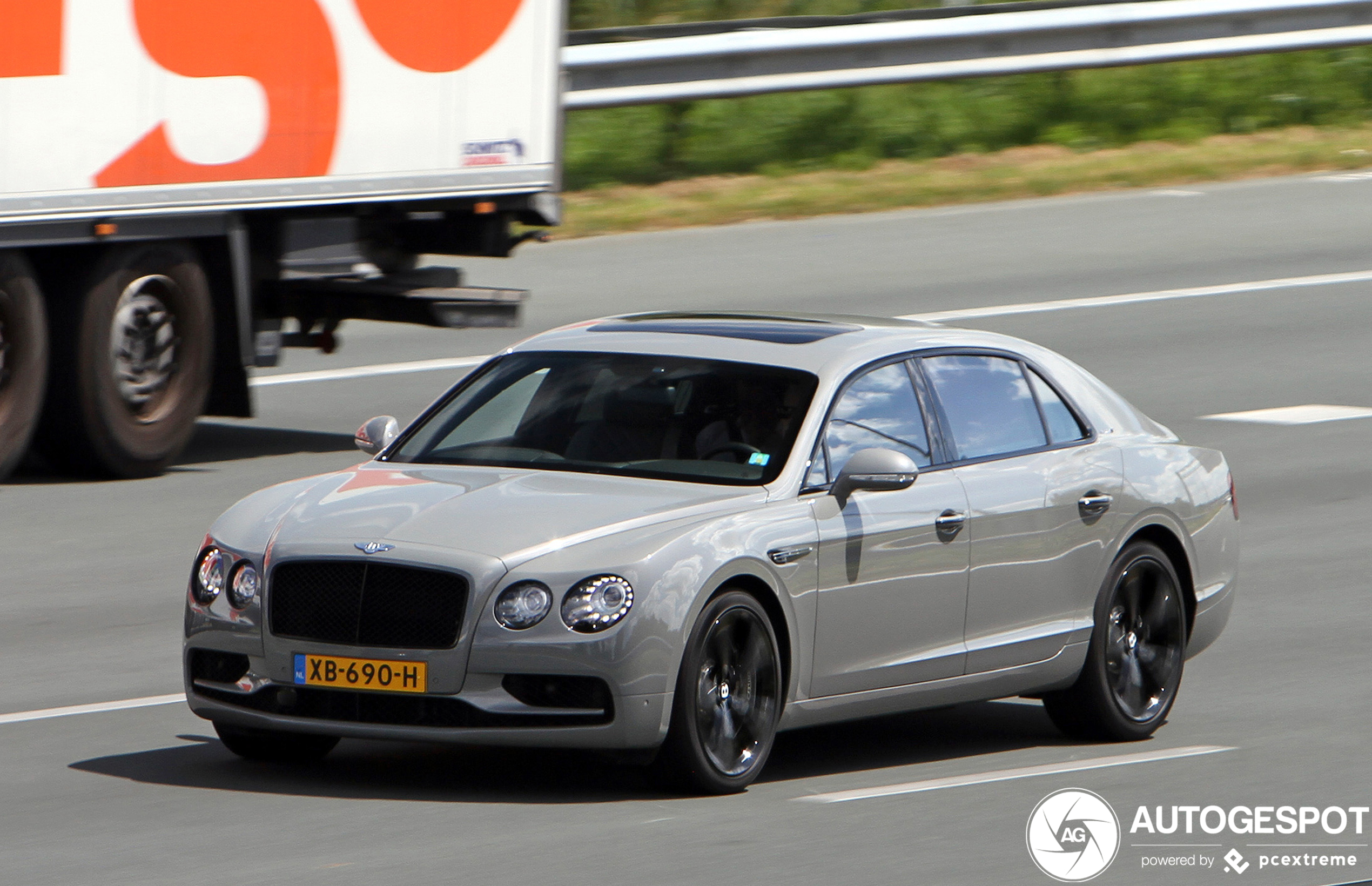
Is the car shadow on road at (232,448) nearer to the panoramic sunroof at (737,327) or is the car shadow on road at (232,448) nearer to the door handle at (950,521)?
the panoramic sunroof at (737,327)

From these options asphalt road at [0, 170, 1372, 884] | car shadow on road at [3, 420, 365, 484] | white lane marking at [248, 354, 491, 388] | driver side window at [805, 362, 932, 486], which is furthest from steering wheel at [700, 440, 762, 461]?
white lane marking at [248, 354, 491, 388]

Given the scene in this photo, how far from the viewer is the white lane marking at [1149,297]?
19.0m

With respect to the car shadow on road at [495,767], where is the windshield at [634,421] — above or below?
above

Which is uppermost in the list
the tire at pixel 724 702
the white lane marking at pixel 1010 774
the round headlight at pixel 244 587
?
the round headlight at pixel 244 587

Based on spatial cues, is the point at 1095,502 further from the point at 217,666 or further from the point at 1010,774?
the point at 217,666

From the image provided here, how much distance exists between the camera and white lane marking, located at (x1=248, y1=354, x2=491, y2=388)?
56.5 ft

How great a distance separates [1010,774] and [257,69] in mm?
7423

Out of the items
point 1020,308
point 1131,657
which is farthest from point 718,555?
point 1020,308

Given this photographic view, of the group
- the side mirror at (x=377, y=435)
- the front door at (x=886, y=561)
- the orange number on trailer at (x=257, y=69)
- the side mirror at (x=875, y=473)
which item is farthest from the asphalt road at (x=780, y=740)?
the orange number on trailer at (x=257, y=69)

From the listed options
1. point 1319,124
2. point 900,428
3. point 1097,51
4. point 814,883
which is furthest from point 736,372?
point 1319,124

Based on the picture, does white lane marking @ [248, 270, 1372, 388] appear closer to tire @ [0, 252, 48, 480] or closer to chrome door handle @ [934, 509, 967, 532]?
tire @ [0, 252, 48, 480]

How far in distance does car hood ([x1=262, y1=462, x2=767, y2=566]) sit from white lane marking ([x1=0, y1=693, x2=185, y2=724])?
58.7 inches

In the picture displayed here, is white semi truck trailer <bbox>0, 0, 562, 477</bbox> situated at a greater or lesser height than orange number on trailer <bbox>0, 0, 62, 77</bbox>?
lesser

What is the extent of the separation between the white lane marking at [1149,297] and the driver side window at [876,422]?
9677mm
